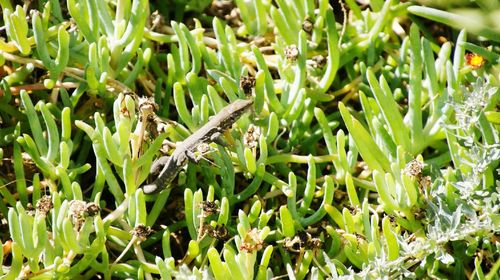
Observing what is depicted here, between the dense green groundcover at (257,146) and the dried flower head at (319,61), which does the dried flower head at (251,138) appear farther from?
the dried flower head at (319,61)

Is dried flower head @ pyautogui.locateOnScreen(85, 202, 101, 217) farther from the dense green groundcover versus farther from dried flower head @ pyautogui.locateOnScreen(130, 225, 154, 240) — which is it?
dried flower head @ pyautogui.locateOnScreen(130, 225, 154, 240)

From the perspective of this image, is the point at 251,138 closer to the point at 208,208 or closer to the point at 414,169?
the point at 208,208

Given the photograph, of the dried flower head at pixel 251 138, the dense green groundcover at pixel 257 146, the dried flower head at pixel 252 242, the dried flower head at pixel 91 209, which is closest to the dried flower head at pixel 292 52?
the dense green groundcover at pixel 257 146

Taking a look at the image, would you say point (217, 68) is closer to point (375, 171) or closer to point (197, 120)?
point (197, 120)

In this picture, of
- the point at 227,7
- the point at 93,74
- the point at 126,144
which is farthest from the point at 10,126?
the point at 227,7

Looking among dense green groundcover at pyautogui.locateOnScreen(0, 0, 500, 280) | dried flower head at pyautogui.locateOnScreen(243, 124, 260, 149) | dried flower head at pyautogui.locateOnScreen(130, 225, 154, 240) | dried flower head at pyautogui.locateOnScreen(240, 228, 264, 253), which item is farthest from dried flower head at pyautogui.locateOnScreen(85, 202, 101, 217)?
dried flower head at pyautogui.locateOnScreen(243, 124, 260, 149)
